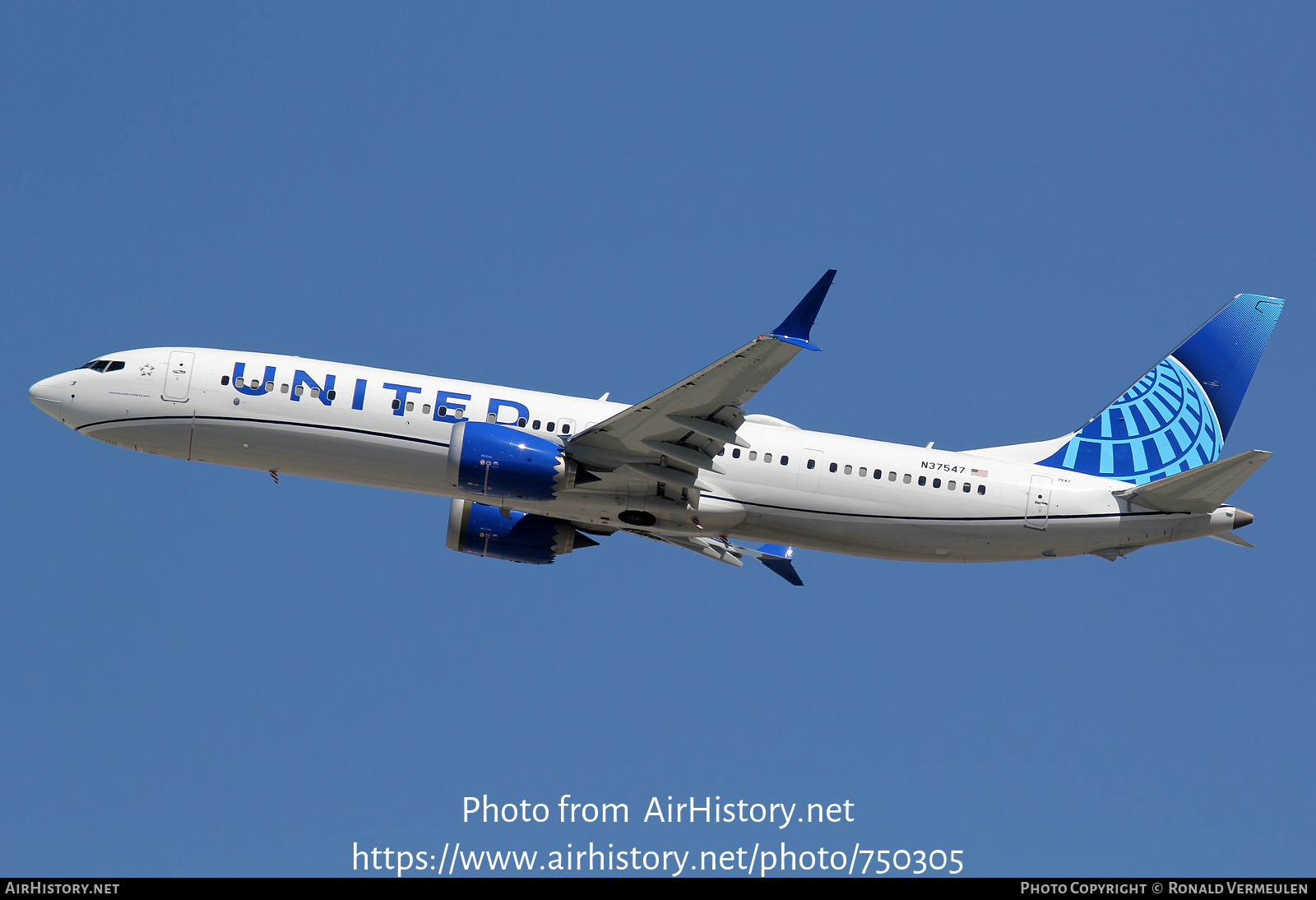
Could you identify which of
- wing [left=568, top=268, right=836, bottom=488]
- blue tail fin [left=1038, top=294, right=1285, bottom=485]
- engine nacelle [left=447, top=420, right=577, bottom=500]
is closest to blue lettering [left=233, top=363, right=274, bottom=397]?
engine nacelle [left=447, top=420, right=577, bottom=500]

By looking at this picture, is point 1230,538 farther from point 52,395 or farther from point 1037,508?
point 52,395

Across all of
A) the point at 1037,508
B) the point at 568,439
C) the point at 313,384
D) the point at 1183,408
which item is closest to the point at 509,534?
the point at 568,439

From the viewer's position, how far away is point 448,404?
32.7 meters

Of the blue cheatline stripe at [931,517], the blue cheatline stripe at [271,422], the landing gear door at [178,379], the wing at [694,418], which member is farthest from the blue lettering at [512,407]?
the landing gear door at [178,379]

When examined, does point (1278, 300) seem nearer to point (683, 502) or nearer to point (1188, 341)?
point (1188, 341)

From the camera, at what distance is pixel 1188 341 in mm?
40000

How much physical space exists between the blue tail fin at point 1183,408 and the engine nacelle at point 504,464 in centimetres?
1434

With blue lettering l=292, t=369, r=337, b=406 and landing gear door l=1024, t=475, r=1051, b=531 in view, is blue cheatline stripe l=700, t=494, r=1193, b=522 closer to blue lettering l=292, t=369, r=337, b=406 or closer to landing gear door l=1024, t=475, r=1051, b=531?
landing gear door l=1024, t=475, r=1051, b=531

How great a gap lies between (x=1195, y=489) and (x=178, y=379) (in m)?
26.1

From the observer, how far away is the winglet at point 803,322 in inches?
1054

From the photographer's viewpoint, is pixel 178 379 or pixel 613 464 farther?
pixel 178 379

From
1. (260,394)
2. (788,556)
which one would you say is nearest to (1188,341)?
(788,556)

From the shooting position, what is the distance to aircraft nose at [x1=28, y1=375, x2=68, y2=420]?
→ 33750mm
